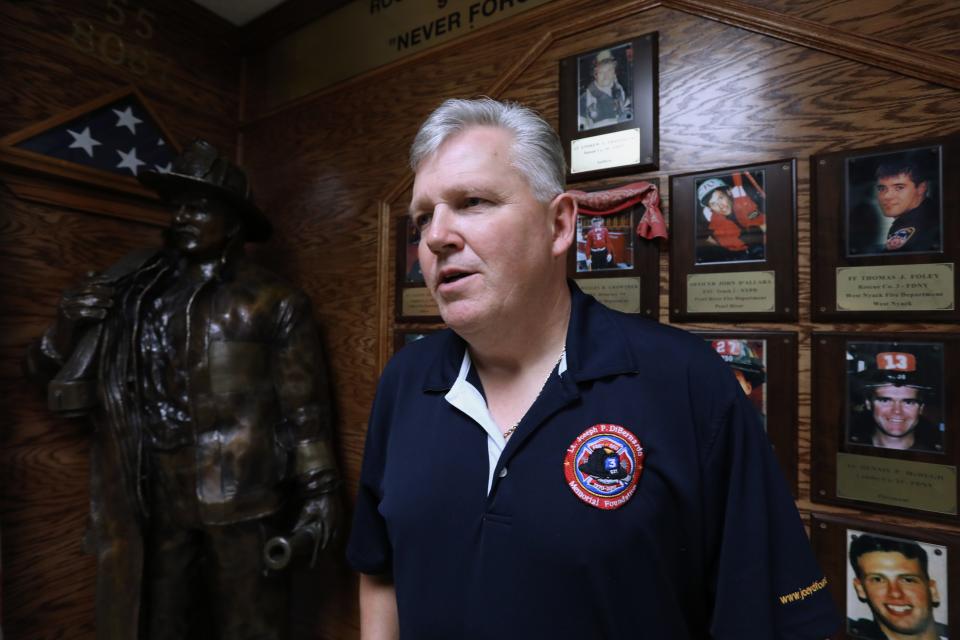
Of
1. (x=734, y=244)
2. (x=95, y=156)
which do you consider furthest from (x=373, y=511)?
(x=95, y=156)

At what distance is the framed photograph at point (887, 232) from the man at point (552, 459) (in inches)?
20.9

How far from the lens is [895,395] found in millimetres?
1067

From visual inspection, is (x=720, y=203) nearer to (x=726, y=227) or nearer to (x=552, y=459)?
(x=726, y=227)

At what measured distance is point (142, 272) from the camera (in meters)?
1.59

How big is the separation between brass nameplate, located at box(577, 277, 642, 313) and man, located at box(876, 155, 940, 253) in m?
0.53

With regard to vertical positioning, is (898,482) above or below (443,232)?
below

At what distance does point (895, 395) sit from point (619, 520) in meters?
0.78

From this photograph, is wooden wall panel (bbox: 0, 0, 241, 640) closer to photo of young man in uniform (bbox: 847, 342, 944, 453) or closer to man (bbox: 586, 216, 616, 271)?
man (bbox: 586, 216, 616, 271)

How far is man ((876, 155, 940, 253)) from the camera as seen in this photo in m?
1.04

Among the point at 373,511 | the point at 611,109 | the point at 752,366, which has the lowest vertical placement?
the point at 373,511

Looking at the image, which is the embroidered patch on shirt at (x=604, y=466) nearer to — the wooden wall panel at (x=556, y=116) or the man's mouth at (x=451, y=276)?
the man's mouth at (x=451, y=276)

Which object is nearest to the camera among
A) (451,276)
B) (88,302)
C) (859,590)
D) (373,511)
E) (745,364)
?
(451,276)

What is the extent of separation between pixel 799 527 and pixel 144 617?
71.2 inches

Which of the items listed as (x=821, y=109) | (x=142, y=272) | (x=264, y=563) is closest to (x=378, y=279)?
(x=142, y=272)
